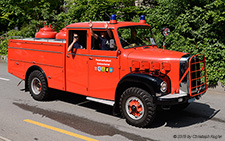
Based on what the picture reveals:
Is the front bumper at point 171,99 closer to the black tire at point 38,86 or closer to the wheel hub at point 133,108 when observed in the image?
the wheel hub at point 133,108

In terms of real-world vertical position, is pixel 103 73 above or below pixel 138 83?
above

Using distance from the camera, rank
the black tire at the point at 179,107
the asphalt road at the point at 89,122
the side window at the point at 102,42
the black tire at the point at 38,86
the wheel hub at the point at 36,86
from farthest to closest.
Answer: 1. the wheel hub at the point at 36,86
2. the black tire at the point at 38,86
3. the black tire at the point at 179,107
4. the side window at the point at 102,42
5. the asphalt road at the point at 89,122

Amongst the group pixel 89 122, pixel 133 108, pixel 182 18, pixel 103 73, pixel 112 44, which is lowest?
pixel 89 122

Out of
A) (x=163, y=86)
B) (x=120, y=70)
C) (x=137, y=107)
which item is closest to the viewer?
(x=163, y=86)

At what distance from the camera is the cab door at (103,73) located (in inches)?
288

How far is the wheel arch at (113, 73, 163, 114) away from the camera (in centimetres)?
645

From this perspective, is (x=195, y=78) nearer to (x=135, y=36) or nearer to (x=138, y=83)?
(x=138, y=83)

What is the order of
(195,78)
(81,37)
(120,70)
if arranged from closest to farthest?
(195,78)
(120,70)
(81,37)

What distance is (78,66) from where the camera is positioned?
800 cm

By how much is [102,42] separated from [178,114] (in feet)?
9.44

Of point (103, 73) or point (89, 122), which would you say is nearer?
point (89, 122)

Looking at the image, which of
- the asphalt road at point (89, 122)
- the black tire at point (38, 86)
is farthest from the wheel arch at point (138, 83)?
the black tire at point (38, 86)

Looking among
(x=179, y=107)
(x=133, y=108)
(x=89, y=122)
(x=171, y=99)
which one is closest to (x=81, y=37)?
(x=89, y=122)

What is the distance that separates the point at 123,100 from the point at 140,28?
2.28 metres
